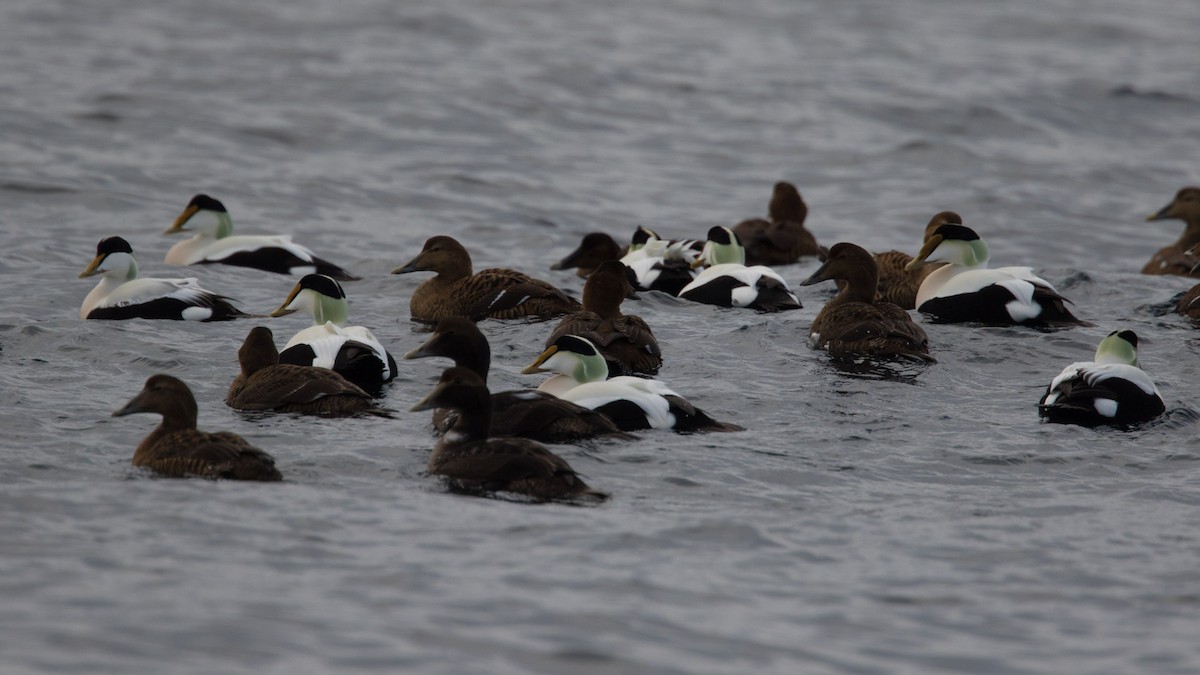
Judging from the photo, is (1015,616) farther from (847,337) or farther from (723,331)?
(723,331)

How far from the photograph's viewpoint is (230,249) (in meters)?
13.6

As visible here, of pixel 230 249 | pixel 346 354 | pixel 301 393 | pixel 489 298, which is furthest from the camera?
pixel 230 249

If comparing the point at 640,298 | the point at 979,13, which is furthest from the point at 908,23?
the point at 640,298

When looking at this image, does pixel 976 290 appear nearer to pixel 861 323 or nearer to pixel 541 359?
pixel 861 323

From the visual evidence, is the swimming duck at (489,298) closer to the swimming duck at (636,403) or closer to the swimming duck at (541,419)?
the swimming duck at (636,403)

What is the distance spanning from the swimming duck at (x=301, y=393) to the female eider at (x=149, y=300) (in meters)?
2.29

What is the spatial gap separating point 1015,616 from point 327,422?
12.7 ft

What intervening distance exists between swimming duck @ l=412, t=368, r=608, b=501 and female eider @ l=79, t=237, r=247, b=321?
148 inches

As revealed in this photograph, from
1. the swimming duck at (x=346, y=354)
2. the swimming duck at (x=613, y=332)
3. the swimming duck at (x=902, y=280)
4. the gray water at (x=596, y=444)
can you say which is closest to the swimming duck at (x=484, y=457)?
the gray water at (x=596, y=444)

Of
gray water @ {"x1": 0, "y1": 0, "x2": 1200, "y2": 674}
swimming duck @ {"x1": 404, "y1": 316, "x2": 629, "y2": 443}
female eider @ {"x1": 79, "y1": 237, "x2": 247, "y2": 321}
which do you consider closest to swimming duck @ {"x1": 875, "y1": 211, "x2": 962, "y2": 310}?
gray water @ {"x1": 0, "y1": 0, "x2": 1200, "y2": 674}

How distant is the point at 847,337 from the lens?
1068 cm

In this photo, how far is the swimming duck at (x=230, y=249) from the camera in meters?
13.5

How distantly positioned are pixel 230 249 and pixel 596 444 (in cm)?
620

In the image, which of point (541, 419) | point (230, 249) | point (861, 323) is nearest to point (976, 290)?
point (861, 323)
